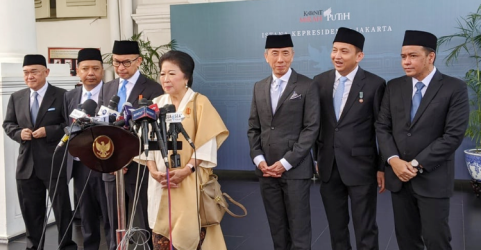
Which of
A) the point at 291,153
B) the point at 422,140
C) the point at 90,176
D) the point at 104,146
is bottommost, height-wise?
the point at 90,176

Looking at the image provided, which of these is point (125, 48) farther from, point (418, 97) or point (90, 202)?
point (418, 97)

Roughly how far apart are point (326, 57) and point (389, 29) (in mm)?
796

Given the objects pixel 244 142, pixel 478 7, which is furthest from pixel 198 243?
pixel 478 7

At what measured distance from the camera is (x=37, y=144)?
4090mm

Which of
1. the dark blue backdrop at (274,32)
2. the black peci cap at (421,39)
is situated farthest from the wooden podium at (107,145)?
the dark blue backdrop at (274,32)

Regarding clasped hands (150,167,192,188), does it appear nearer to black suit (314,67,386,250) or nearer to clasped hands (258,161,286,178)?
clasped hands (258,161,286,178)

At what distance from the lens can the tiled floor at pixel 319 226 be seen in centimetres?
430

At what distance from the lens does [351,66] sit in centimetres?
325

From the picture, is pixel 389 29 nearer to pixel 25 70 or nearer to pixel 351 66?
pixel 351 66

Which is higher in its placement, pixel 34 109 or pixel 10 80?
pixel 10 80

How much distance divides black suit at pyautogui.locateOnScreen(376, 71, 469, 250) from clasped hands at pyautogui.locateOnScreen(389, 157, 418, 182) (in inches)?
1.8

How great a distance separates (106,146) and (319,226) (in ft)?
9.98

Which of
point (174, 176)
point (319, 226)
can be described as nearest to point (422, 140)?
point (174, 176)

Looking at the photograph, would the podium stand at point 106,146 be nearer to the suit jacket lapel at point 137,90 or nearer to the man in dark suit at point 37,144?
the suit jacket lapel at point 137,90
